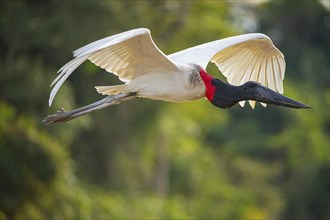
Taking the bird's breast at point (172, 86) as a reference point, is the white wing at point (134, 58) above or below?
above

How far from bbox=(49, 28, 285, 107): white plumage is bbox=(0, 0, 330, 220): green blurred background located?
27.7 feet

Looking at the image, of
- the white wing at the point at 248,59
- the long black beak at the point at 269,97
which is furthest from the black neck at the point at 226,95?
the white wing at the point at 248,59

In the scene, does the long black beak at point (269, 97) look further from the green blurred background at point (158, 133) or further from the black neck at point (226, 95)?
the green blurred background at point (158, 133)

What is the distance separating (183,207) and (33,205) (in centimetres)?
1318

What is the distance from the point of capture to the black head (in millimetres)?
14609

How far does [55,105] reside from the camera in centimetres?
2788

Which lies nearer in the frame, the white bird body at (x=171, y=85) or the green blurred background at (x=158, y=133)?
the white bird body at (x=171, y=85)

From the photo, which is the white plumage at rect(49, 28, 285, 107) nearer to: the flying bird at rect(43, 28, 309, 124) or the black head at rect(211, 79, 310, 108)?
the flying bird at rect(43, 28, 309, 124)

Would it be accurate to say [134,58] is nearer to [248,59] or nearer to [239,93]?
[239,93]

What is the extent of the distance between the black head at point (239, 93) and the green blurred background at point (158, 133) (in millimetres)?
9173

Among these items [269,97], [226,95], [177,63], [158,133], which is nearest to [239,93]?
[226,95]

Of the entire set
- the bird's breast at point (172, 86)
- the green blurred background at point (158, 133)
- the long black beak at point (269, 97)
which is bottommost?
the green blurred background at point (158, 133)

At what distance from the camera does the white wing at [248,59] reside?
15266 millimetres

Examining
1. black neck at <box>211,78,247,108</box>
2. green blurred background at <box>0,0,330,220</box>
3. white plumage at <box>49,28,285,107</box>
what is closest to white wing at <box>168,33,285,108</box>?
white plumage at <box>49,28,285,107</box>
